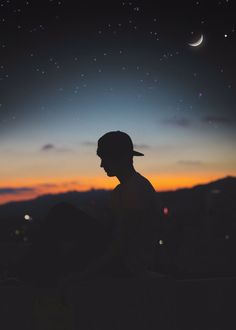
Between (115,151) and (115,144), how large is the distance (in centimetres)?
5

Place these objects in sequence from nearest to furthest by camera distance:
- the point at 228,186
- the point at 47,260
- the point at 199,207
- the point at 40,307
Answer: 1. the point at 47,260
2. the point at 40,307
3. the point at 199,207
4. the point at 228,186

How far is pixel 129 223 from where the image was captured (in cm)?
389

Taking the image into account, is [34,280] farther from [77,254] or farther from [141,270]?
[141,270]

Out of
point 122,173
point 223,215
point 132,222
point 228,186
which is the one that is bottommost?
point 132,222

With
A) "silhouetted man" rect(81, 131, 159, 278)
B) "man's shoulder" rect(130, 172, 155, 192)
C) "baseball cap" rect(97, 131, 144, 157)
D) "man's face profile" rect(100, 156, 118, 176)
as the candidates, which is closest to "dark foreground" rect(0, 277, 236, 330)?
"silhouetted man" rect(81, 131, 159, 278)

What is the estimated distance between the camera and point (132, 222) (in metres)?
3.89

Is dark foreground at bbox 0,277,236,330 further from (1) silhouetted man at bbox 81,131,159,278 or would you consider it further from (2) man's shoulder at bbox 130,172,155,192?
(2) man's shoulder at bbox 130,172,155,192

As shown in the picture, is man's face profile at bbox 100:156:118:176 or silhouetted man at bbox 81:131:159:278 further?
man's face profile at bbox 100:156:118:176

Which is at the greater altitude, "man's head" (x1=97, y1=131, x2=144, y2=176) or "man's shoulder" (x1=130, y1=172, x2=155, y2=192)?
"man's head" (x1=97, y1=131, x2=144, y2=176)

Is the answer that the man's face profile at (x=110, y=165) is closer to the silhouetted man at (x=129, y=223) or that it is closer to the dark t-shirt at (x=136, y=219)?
the silhouetted man at (x=129, y=223)

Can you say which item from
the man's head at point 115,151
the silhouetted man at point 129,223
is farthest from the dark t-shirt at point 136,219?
the man's head at point 115,151

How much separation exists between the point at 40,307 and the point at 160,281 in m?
0.79

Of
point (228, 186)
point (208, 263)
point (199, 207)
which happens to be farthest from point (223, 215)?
point (208, 263)

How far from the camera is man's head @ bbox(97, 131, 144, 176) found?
13.4 feet
